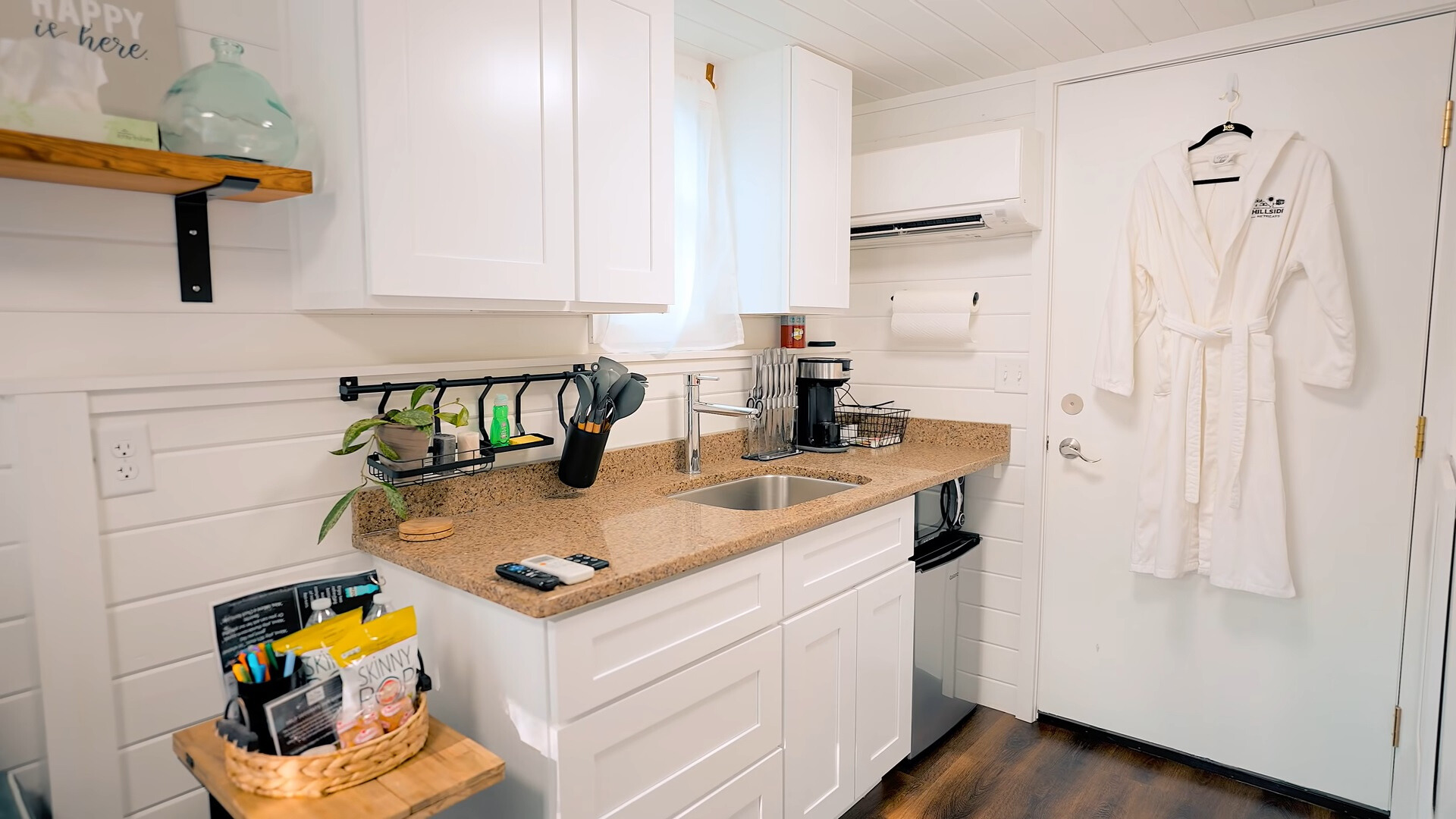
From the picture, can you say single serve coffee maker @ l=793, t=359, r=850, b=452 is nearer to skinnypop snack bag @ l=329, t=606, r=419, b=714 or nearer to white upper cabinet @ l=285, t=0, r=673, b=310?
white upper cabinet @ l=285, t=0, r=673, b=310

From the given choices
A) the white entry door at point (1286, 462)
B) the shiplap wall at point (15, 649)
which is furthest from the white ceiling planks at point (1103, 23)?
the shiplap wall at point (15, 649)

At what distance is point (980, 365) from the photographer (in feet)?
9.40

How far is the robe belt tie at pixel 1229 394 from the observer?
229 cm

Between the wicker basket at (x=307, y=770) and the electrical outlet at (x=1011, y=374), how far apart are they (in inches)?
88.0

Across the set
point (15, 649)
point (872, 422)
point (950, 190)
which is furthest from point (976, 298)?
A: point (15, 649)

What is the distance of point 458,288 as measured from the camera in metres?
1.51

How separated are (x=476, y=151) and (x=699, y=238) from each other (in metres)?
1.11

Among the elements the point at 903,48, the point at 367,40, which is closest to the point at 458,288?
the point at 367,40

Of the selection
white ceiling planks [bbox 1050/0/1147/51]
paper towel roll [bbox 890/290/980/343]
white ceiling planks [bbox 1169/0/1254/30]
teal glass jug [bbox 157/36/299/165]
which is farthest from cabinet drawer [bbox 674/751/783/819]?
white ceiling planks [bbox 1169/0/1254/30]

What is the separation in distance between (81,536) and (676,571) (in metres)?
0.98

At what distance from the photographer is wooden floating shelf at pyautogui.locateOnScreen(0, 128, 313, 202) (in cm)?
110

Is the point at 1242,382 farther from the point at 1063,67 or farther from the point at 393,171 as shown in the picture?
the point at 393,171

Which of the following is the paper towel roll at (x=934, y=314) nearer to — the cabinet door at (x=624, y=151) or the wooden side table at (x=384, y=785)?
the cabinet door at (x=624, y=151)

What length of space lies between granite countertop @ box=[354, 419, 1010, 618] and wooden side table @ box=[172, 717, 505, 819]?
23 centimetres
